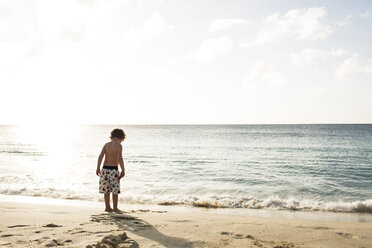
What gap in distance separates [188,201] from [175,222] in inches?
147

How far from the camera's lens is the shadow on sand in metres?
4.26

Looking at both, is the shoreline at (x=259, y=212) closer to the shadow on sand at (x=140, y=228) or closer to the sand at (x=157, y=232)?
the sand at (x=157, y=232)

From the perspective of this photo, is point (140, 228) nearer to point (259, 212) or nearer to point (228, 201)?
point (259, 212)

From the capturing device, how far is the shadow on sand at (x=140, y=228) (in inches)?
168

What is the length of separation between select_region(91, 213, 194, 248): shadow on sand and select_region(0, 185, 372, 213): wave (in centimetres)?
344

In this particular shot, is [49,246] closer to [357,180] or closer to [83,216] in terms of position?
[83,216]

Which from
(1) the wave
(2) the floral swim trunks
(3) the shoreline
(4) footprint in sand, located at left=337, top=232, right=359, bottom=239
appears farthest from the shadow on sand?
(1) the wave

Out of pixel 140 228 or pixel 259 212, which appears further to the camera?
pixel 259 212

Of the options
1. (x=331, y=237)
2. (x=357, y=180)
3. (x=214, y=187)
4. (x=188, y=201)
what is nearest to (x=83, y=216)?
(x=188, y=201)

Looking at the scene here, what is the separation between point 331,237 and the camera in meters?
4.97

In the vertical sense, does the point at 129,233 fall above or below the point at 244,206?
above

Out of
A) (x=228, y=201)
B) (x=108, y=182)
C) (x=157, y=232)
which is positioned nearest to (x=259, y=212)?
(x=228, y=201)

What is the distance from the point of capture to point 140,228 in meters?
5.01

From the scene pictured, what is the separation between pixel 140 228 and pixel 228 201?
488 centimetres
